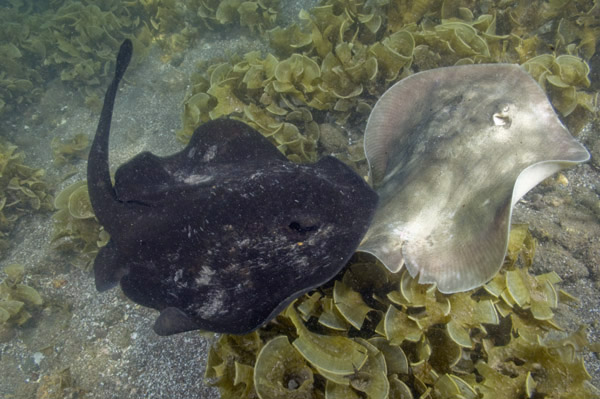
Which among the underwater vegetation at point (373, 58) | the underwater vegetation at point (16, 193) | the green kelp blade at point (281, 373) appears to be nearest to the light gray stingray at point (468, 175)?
the green kelp blade at point (281, 373)

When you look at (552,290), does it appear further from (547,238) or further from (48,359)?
(48,359)

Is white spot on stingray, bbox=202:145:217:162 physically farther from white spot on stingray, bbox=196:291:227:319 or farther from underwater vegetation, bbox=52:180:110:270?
underwater vegetation, bbox=52:180:110:270

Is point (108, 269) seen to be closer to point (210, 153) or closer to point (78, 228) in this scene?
point (210, 153)

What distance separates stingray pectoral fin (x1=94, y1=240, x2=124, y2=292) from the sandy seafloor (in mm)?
1367

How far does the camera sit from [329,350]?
2598 millimetres

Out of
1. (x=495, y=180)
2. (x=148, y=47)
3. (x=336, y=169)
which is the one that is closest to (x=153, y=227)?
(x=336, y=169)

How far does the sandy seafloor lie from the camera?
356cm

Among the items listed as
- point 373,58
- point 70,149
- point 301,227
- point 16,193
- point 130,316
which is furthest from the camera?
point 70,149

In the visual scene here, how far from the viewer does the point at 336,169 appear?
2859 mm

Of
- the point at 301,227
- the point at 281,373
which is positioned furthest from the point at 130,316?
the point at 301,227

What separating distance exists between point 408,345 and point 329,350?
0.73 m

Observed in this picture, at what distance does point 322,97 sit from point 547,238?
3.02m

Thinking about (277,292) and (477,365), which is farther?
(477,365)

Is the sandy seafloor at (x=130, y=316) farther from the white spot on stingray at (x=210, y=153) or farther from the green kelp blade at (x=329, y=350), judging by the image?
the white spot on stingray at (x=210, y=153)
